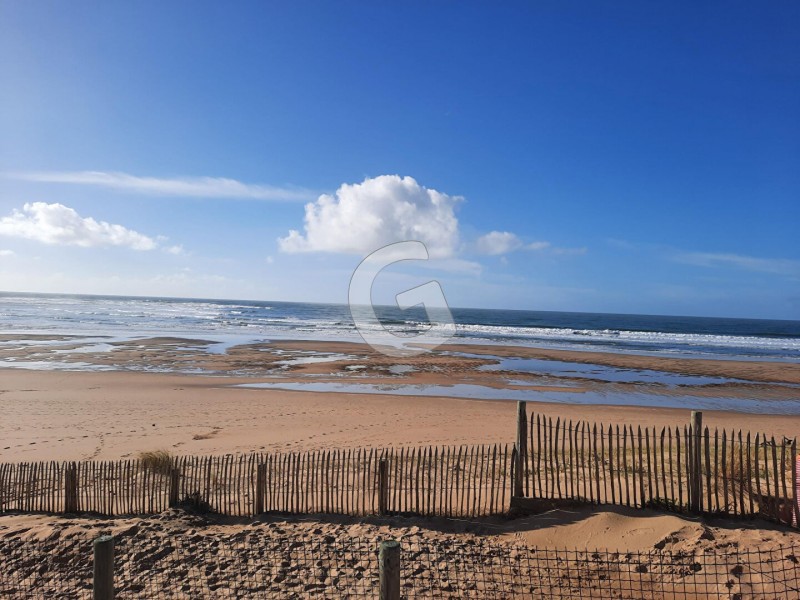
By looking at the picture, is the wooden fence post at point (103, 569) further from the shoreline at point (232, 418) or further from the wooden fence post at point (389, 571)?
the shoreline at point (232, 418)

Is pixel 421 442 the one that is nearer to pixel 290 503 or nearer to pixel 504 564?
pixel 290 503

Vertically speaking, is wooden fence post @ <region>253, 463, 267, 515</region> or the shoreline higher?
wooden fence post @ <region>253, 463, 267, 515</region>

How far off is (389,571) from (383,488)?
12.3 ft

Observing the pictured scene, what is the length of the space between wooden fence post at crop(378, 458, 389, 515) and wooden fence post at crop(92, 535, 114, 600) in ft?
12.7

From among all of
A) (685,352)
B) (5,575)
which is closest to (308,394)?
(5,575)

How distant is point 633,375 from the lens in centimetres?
2862

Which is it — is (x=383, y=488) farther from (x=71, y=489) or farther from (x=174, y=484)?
(x=71, y=489)

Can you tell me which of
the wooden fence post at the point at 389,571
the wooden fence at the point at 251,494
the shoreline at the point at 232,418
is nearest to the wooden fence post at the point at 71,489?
the wooden fence at the point at 251,494

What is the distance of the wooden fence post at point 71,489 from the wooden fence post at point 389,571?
6228 mm

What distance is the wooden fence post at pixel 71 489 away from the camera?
25.3 feet

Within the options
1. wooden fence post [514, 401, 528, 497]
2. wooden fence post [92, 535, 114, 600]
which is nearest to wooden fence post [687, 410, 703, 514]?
wooden fence post [514, 401, 528, 497]

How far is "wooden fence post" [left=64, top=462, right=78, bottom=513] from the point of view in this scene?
303 inches

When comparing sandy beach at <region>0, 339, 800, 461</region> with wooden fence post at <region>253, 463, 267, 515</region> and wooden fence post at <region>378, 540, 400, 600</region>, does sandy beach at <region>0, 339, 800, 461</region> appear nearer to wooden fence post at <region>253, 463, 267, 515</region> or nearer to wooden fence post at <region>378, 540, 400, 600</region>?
wooden fence post at <region>253, 463, 267, 515</region>

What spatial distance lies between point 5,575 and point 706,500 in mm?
9131
